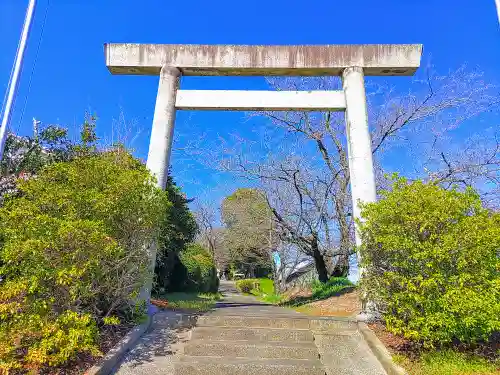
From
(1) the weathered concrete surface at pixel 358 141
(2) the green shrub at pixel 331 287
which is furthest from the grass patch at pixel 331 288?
(1) the weathered concrete surface at pixel 358 141

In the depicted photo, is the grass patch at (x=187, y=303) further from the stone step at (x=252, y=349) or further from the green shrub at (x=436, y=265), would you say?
the green shrub at (x=436, y=265)

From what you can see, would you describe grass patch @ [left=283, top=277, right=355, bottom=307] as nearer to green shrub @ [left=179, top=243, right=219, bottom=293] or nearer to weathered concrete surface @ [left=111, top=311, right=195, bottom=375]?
green shrub @ [left=179, top=243, right=219, bottom=293]

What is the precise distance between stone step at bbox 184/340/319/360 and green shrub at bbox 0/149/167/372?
3.74 ft

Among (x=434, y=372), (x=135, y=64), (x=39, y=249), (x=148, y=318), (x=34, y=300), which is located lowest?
(x=434, y=372)

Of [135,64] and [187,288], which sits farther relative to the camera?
[187,288]

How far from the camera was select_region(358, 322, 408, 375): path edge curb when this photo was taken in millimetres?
4170

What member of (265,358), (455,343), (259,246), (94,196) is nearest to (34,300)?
(94,196)

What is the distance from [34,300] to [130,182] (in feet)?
5.65

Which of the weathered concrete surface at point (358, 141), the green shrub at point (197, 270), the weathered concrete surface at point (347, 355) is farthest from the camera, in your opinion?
the green shrub at point (197, 270)

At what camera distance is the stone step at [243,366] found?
13.7 feet

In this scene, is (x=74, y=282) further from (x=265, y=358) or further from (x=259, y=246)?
(x=259, y=246)

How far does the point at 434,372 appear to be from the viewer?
399 cm

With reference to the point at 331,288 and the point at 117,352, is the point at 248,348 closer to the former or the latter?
the point at 117,352

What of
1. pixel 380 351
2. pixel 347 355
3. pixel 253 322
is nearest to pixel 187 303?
pixel 253 322
